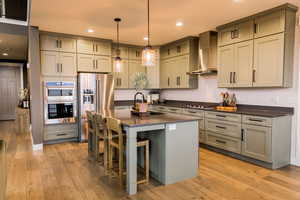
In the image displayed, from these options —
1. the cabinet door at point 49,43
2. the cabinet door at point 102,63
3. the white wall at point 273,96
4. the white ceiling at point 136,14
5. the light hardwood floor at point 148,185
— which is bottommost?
the light hardwood floor at point 148,185

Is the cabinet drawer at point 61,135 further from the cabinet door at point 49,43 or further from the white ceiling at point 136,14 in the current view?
the white ceiling at point 136,14

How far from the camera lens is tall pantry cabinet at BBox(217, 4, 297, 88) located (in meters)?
3.15

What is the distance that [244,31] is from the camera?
12.1ft

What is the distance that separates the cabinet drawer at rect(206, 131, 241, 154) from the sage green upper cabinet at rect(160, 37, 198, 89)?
1.59 m

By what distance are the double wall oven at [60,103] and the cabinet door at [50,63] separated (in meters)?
0.26

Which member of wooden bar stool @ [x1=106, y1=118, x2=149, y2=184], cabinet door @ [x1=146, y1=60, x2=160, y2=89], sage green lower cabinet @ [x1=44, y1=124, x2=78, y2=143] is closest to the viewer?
wooden bar stool @ [x1=106, y1=118, x2=149, y2=184]

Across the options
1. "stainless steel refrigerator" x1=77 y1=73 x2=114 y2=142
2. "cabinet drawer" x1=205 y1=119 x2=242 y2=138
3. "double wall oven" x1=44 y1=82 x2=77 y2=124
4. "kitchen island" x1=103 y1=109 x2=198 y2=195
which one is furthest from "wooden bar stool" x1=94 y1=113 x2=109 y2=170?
"cabinet drawer" x1=205 y1=119 x2=242 y2=138

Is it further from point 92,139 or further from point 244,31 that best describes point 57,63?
point 244,31

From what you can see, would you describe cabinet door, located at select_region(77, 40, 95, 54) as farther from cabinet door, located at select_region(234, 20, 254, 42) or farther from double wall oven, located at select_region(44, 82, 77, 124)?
cabinet door, located at select_region(234, 20, 254, 42)

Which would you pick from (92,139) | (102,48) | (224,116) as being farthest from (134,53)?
(224,116)

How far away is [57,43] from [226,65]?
12.8ft

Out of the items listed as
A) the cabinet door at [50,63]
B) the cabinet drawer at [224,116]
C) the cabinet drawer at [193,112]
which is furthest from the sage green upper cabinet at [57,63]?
the cabinet drawer at [224,116]

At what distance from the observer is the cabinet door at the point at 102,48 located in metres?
5.10

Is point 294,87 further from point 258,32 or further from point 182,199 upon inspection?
point 182,199
